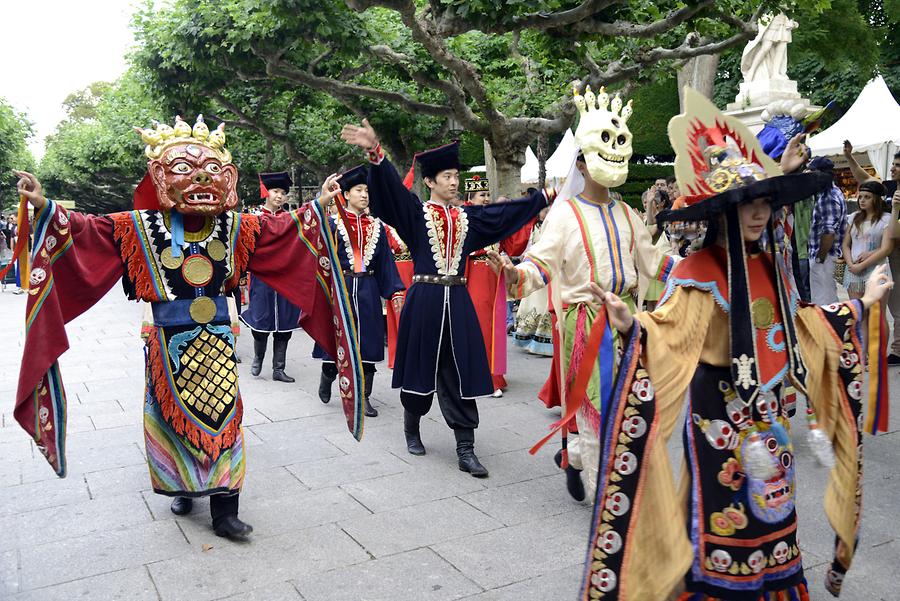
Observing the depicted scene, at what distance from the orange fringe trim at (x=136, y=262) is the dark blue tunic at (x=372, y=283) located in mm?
2755

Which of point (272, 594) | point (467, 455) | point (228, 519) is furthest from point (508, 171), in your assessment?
point (272, 594)

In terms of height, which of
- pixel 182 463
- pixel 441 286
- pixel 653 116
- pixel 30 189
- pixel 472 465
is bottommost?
pixel 472 465

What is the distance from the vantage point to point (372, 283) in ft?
22.7

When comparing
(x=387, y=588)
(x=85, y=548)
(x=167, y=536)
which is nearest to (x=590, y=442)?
(x=387, y=588)

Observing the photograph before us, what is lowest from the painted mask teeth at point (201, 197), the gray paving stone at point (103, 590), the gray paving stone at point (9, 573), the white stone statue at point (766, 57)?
the gray paving stone at point (103, 590)

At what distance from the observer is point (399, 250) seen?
8.34 meters

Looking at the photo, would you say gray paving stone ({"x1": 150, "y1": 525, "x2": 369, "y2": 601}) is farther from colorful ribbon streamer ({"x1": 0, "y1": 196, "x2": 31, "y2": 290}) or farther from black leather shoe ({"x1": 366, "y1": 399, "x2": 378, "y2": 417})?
black leather shoe ({"x1": 366, "y1": 399, "x2": 378, "y2": 417})

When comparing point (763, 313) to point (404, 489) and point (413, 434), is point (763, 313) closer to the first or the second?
point (404, 489)

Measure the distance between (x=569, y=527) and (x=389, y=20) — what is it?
10.8 metres

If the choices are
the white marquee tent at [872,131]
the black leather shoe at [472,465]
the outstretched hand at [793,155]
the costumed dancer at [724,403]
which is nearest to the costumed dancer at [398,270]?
the black leather shoe at [472,465]

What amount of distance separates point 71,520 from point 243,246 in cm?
171

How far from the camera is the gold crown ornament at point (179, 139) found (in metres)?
4.19

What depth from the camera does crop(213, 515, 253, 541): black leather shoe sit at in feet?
13.4

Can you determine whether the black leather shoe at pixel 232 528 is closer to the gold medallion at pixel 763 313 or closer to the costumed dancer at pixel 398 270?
the gold medallion at pixel 763 313
